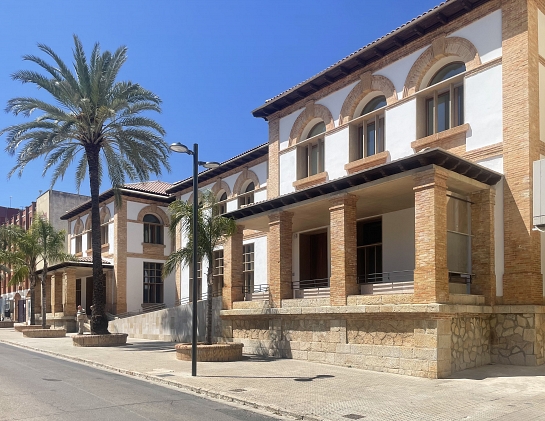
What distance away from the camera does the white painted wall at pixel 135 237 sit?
3807 centimetres

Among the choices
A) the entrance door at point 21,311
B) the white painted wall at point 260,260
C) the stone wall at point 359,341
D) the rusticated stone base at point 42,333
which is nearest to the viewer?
the stone wall at point 359,341

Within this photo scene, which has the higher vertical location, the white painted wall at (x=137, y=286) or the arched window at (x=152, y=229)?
the arched window at (x=152, y=229)

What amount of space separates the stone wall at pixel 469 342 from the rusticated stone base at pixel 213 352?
23.1ft

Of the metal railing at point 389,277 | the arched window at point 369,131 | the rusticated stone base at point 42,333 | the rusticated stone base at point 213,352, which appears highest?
the arched window at point 369,131

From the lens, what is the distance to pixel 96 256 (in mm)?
26125

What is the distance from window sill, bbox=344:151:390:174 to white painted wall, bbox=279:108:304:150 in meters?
4.11

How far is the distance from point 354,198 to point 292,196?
8.14ft

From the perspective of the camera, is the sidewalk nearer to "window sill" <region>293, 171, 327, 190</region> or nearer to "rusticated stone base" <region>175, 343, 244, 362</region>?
"rusticated stone base" <region>175, 343, 244, 362</region>

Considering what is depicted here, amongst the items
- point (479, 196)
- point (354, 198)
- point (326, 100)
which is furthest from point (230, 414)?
point (326, 100)

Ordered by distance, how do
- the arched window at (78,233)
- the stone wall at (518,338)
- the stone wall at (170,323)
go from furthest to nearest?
the arched window at (78,233) → the stone wall at (170,323) → the stone wall at (518,338)

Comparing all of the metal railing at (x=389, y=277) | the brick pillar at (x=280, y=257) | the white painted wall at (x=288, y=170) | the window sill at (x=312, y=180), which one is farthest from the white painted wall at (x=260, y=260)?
the brick pillar at (x=280, y=257)

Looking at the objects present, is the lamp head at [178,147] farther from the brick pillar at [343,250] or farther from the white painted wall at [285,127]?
the white painted wall at [285,127]

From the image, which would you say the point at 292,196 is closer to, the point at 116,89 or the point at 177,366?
the point at 177,366

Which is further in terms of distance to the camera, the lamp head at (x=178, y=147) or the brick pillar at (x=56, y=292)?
the brick pillar at (x=56, y=292)
